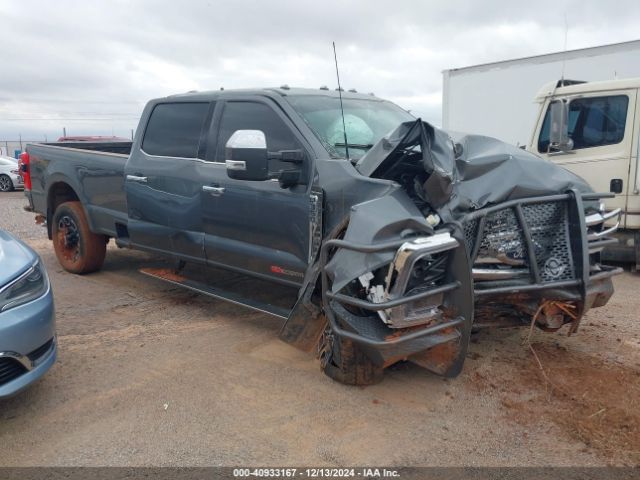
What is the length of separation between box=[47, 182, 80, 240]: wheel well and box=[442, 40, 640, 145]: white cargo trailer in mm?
6710

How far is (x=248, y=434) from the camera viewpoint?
3.28 meters

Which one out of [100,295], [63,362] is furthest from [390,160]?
[100,295]

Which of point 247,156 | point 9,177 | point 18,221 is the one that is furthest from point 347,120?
point 9,177

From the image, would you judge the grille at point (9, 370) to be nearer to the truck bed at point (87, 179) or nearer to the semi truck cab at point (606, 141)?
the truck bed at point (87, 179)

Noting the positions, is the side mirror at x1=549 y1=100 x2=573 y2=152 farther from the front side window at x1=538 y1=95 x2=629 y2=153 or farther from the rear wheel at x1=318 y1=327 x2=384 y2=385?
the rear wheel at x1=318 y1=327 x2=384 y2=385

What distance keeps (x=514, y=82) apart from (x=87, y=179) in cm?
741

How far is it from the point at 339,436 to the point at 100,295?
12.2 feet

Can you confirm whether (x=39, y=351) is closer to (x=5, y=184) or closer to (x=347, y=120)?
(x=347, y=120)

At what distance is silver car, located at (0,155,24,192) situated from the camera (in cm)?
1909

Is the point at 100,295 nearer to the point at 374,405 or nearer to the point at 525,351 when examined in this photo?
the point at 374,405

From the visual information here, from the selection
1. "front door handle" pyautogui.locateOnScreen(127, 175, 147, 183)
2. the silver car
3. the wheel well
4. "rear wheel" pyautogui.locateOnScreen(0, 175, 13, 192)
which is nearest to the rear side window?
"front door handle" pyautogui.locateOnScreen(127, 175, 147, 183)

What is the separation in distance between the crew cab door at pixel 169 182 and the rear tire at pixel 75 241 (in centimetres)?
107

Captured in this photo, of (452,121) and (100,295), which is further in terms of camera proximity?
(452,121)

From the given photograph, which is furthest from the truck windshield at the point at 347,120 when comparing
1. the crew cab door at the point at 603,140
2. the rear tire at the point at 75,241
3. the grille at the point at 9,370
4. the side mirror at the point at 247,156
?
the rear tire at the point at 75,241
